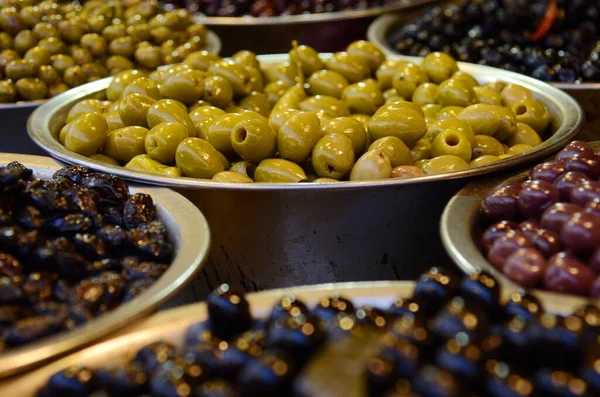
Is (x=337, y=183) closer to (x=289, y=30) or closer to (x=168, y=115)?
(x=168, y=115)

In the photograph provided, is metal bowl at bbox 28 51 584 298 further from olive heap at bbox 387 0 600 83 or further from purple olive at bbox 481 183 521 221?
olive heap at bbox 387 0 600 83

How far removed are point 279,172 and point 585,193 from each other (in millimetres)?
771

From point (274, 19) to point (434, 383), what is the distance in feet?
9.61

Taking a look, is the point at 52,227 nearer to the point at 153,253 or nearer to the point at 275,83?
the point at 153,253

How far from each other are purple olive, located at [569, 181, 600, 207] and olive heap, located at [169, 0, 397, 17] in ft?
8.36

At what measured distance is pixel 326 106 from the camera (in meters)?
2.18

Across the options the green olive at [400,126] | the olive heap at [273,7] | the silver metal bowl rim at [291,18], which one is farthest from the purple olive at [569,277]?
the olive heap at [273,7]

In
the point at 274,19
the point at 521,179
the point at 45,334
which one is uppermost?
the point at 45,334

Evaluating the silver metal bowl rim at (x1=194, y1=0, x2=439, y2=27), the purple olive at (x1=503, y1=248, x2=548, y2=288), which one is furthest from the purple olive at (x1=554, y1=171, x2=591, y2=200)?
the silver metal bowl rim at (x1=194, y1=0, x2=439, y2=27)

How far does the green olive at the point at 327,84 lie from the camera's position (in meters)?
2.35

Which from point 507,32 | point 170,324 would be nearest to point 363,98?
point 507,32

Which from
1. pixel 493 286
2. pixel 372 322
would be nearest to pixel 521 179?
pixel 493 286

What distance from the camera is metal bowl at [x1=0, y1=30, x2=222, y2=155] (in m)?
2.48

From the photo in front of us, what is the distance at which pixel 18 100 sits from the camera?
265 centimetres
